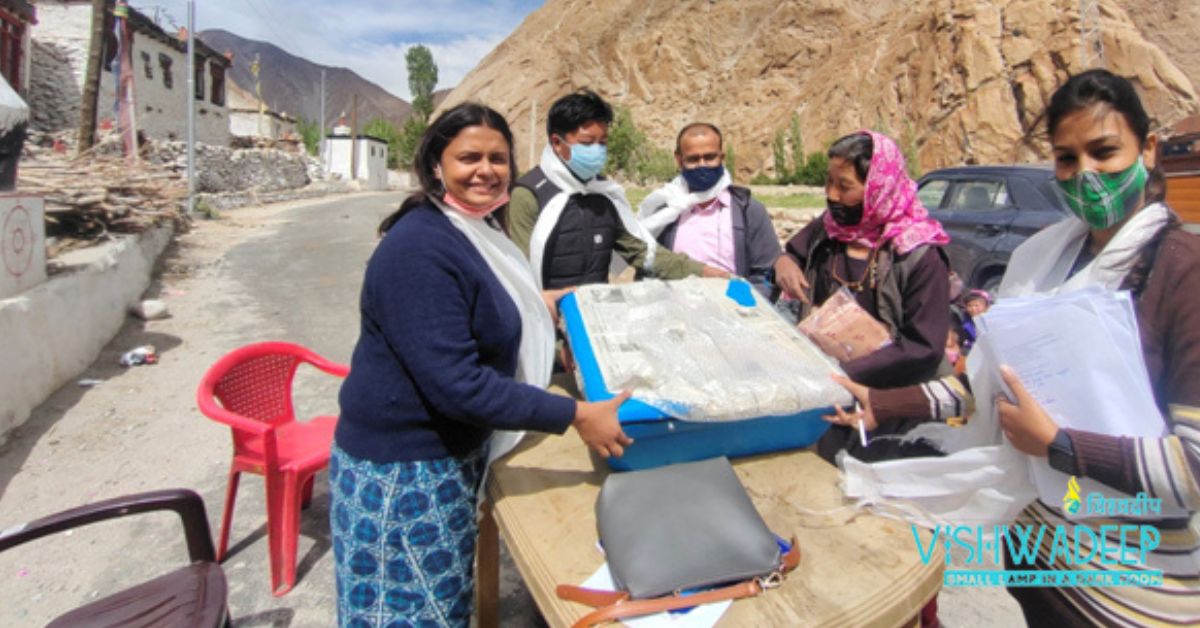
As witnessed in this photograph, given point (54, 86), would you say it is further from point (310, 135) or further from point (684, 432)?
point (310, 135)

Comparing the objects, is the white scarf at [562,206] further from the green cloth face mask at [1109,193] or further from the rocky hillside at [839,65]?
the rocky hillside at [839,65]

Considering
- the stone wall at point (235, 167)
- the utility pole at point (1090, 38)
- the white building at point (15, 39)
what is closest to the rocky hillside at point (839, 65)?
the utility pole at point (1090, 38)

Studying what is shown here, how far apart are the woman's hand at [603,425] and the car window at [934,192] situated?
761 cm

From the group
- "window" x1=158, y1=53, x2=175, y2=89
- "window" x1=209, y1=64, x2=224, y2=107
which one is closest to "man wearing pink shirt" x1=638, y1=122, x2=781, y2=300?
"window" x1=158, y1=53, x2=175, y2=89

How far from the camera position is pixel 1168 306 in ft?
3.69

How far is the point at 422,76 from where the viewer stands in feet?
203

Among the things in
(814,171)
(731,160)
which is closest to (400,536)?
(814,171)

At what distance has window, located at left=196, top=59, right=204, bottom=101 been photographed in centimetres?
2847

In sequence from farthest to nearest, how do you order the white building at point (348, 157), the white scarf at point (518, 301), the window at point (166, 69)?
the white building at point (348, 157) < the window at point (166, 69) < the white scarf at point (518, 301)

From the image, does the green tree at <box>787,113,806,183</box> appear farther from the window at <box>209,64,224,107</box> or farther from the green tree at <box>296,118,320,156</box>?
the green tree at <box>296,118,320,156</box>

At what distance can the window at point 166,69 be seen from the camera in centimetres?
2591

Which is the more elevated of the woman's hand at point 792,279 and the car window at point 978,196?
the car window at point 978,196

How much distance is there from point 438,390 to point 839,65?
36.3 m

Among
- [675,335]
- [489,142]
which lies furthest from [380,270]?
[675,335]
